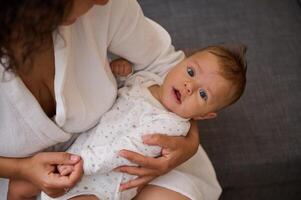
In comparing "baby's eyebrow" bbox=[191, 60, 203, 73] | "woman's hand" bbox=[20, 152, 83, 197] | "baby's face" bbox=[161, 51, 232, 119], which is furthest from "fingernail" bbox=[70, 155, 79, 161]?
"baby's eyebrow" bbox=[191, 60, 203, 73]

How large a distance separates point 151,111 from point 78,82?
0.17 m

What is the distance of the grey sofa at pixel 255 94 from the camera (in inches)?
53.6

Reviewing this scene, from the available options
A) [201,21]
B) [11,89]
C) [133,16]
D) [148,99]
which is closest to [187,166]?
[148,99]

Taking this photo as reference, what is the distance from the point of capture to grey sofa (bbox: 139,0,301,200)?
1360mm

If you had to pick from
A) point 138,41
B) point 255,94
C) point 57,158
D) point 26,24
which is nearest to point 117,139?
point 57,158

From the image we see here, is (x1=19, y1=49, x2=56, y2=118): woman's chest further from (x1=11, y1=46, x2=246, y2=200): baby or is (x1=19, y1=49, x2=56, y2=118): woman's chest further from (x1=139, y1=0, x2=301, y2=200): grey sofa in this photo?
(x1=139, y1=0, x2=301, y2=200): grey sofa

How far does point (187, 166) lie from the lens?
119cm

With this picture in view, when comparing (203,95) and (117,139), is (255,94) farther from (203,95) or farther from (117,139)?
(117,139)

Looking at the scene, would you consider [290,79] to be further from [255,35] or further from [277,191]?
[277,191]

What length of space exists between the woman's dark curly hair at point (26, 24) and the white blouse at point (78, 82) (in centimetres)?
10

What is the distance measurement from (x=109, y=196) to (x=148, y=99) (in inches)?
9.1

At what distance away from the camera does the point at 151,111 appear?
1.06 metres

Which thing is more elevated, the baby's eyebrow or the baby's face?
the baby's eyebrow

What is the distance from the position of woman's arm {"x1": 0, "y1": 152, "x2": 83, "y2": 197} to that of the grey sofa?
1.62 feet
